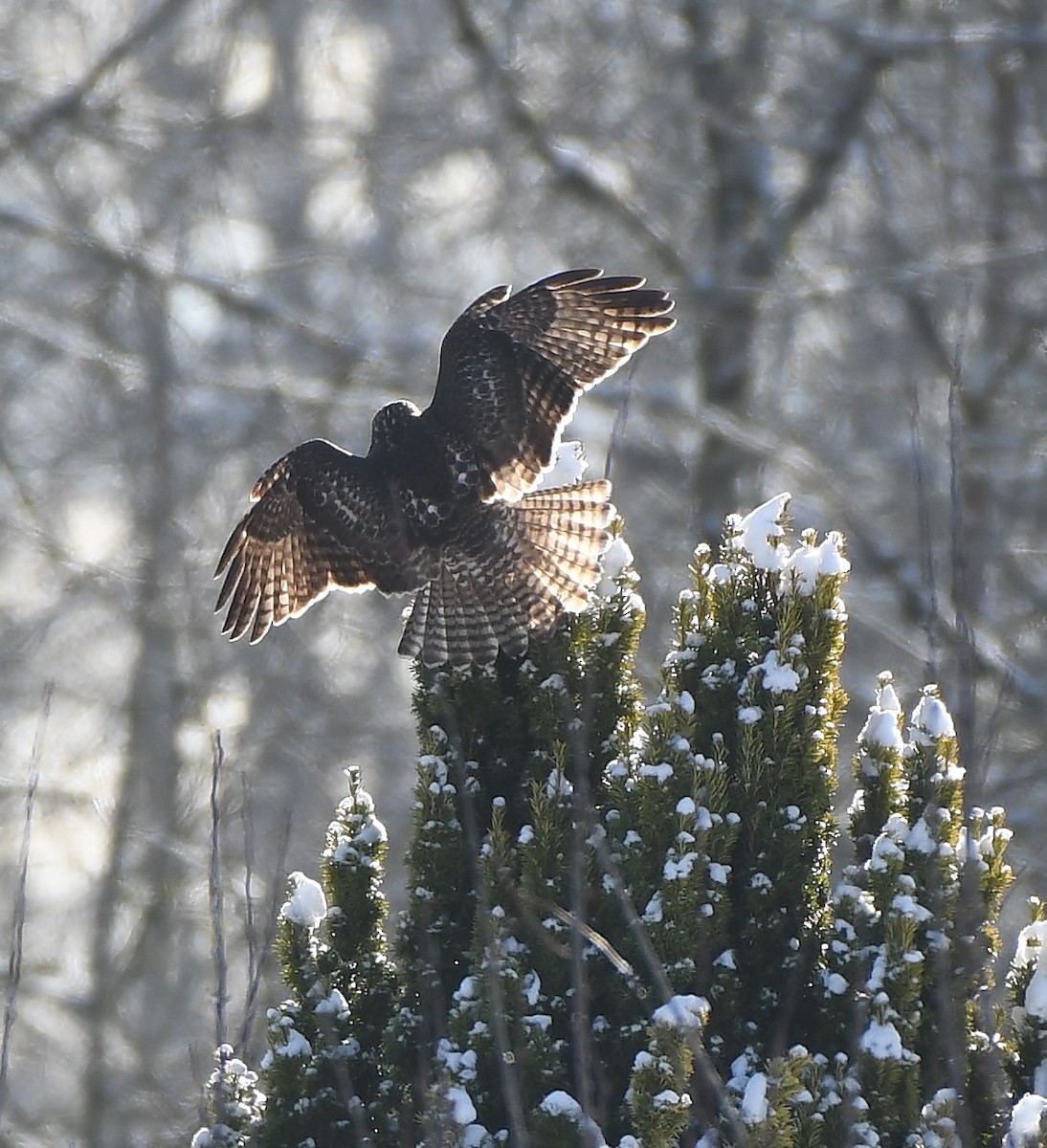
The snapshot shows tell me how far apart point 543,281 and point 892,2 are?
12.4 m

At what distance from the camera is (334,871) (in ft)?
16.7

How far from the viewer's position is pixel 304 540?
6680 millimetres

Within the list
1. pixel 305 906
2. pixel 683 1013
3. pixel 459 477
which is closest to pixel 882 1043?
pixel 683 1013

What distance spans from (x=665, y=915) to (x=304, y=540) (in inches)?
105

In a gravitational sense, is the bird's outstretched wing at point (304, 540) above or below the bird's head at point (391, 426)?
below

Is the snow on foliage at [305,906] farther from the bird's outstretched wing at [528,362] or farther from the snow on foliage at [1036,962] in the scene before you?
the bird's outstretched wing at [528,362]

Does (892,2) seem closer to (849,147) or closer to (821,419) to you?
(849,147)

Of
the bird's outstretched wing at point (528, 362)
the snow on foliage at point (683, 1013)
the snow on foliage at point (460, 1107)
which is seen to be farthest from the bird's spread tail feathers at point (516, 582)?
the snow on foliage at point (683, 1013)

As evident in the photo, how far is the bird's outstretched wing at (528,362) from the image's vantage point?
6551 millimetres

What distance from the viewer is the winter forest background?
15.6 m

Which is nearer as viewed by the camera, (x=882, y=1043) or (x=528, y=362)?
(x=882, y=1043)

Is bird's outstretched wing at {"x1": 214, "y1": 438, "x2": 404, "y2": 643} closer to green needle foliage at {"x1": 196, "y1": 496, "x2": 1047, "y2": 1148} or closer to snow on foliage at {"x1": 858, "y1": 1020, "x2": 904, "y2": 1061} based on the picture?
green needle foliage at {"x1": 196, "y1": 496, "x2": 1047, "y2": 1148}

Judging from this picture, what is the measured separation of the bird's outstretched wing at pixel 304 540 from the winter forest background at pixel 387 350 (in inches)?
312

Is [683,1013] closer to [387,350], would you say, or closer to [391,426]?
[391,426]
